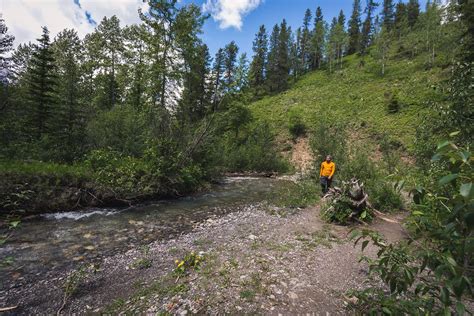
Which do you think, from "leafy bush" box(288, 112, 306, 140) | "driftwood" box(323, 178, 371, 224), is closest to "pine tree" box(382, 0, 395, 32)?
"leafy bush" box(288, 112, 306, 140)

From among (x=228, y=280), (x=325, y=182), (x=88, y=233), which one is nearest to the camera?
(x=228, y=280)

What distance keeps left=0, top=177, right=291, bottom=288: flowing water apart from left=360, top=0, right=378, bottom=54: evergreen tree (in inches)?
2776

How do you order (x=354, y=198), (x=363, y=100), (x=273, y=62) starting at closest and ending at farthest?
1. (x=354, y=198)
2. (x=363, y=100)
3. (x=273, y=62)

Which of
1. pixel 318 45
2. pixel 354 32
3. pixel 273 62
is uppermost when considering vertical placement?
pixel 354 32

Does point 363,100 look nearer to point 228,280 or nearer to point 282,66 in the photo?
point 282,66

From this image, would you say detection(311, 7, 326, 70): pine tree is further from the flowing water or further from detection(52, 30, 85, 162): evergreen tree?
the flowing water

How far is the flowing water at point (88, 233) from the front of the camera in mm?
5105

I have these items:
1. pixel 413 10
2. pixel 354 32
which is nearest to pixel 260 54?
pixel 354 32

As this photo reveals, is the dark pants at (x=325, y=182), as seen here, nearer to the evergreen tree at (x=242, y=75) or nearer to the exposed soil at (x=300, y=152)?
the evergreen tree at (x=242, y=75)

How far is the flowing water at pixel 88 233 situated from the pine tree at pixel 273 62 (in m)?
52.5

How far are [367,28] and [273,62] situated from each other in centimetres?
2998

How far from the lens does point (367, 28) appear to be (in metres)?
65.5

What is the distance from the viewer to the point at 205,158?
1512cm

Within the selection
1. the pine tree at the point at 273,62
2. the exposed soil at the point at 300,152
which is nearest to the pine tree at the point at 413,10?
the pine tree at the point at 273,62
